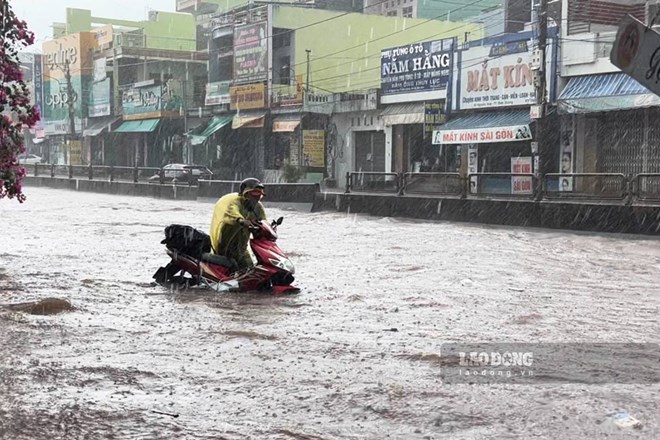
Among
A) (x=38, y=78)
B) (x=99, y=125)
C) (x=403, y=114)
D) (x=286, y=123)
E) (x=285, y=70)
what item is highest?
(x=38, y=78)

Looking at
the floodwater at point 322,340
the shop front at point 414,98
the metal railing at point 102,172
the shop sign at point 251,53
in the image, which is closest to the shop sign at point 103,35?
the metal railing at point 102,172

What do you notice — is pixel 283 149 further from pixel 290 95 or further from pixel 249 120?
pixel 290 95

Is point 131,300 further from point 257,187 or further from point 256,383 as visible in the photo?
point 256,383

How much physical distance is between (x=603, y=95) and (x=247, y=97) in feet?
70.2

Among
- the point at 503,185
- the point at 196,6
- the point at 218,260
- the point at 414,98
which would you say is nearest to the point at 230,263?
the point at 218,260

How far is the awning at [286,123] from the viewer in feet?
127

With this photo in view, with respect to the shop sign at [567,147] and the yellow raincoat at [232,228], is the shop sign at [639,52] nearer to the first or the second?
the yellow raincoat at [232,228]

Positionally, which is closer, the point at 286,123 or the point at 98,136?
the point at 286,123

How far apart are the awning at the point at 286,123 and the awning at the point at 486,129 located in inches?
380

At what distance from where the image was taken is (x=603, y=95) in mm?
23844

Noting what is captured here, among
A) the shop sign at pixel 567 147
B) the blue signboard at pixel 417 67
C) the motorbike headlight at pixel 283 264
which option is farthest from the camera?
the blue signboard at pixel 417 67

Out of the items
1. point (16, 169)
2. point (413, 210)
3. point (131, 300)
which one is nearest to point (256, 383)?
point (131, 300)

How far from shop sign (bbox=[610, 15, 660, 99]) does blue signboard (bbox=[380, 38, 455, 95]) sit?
28167mm

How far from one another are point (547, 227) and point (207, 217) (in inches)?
353
